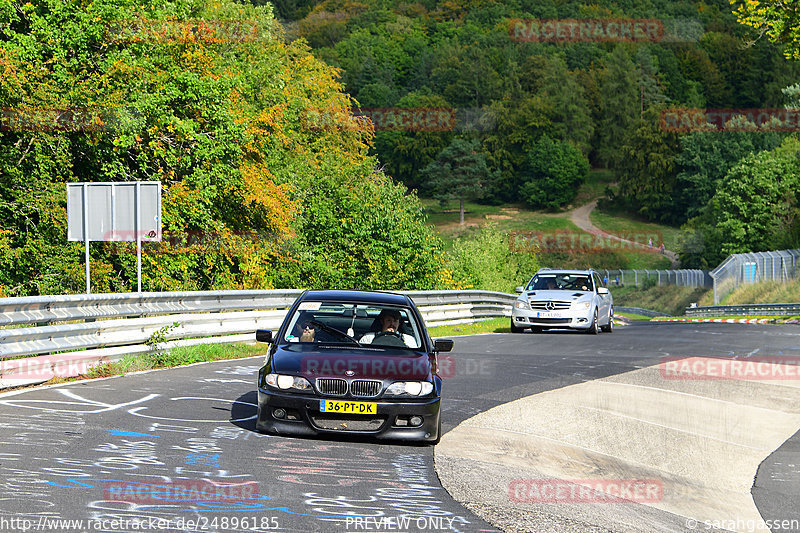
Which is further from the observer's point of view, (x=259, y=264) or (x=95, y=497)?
(x=259, y=264)

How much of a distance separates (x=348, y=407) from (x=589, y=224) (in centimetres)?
12696

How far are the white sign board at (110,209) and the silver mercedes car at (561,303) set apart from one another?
9.93 metres

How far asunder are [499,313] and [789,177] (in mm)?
63418

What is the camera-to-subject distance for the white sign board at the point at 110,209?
17266 mm

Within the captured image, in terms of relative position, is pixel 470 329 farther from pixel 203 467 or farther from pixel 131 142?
pixel 203 467

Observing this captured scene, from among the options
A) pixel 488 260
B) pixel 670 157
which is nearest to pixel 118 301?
pixel 488 260

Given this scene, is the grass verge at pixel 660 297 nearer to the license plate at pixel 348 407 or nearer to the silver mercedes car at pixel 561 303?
the silver mercedes car at pixel 561 303

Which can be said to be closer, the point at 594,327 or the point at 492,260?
the point at 594,327

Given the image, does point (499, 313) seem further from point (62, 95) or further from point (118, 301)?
point (118, 301)

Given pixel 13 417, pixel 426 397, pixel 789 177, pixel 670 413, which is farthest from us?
pixel 789 177

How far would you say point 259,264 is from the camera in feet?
110
